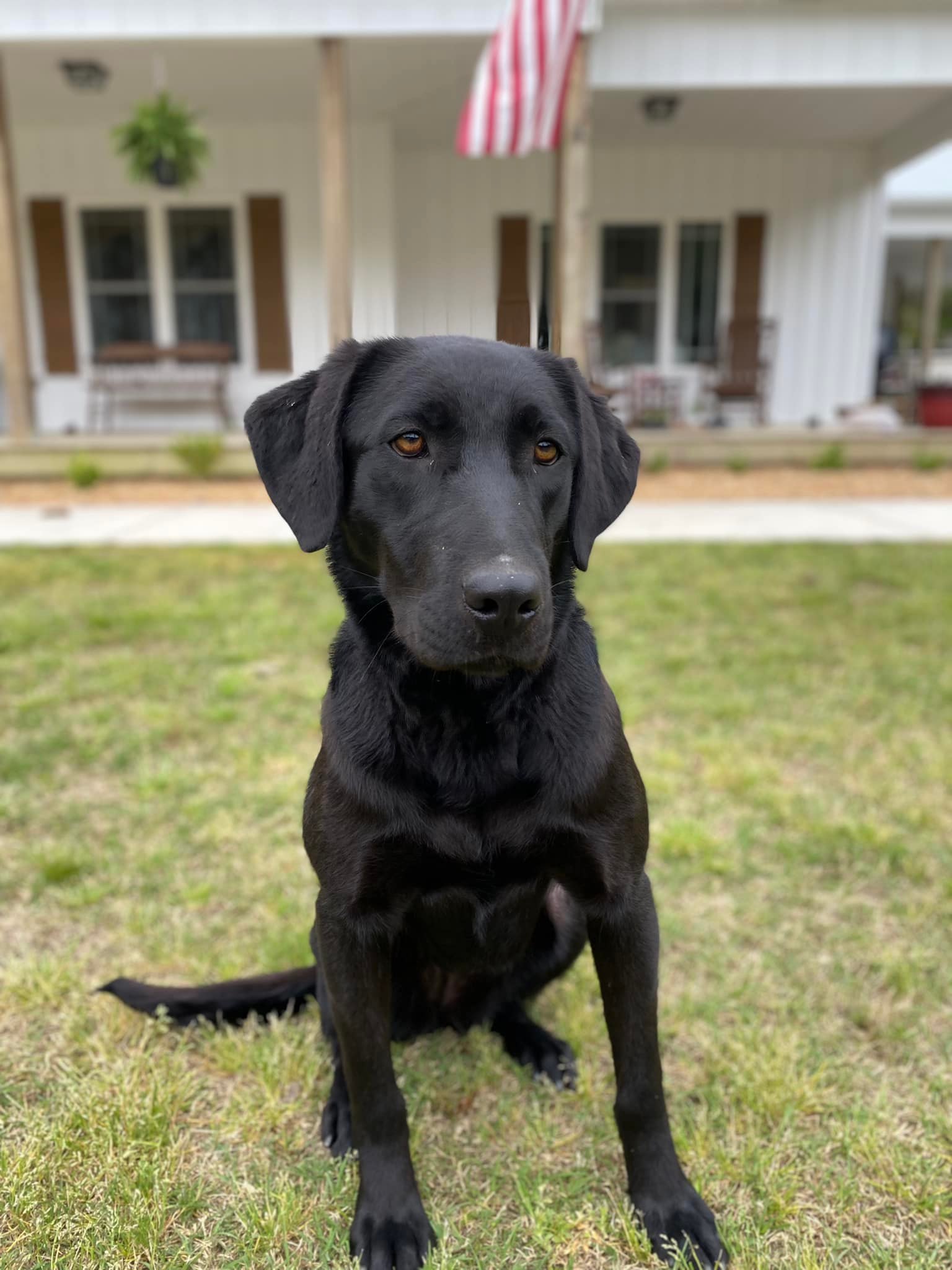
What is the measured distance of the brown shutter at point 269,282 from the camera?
1114 centimetres

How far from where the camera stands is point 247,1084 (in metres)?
1.86

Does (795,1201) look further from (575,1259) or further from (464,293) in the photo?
(464,293)

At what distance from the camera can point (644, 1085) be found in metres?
1.55

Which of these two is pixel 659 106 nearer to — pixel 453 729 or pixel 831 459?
pixel 831 459

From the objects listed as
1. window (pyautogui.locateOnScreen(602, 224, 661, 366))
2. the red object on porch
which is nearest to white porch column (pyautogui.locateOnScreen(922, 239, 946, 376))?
the red object on porch

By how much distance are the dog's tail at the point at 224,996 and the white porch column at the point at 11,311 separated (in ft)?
27.3

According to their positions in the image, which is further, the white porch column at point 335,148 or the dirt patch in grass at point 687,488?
the dirt patch in grass at point 687,488

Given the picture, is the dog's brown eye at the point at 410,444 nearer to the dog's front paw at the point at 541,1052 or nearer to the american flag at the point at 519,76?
the dog's front paw at the point at 541,1052

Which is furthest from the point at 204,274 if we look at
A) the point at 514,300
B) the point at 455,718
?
the point at 455,718

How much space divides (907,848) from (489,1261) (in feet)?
5.79

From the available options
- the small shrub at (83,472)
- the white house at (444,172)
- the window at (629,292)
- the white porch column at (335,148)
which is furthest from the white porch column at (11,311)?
the window at (629,292)

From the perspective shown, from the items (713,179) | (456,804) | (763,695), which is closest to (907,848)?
(763,695)

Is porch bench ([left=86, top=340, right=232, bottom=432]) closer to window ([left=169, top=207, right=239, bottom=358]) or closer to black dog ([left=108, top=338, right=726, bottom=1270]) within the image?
window ([left=169, top=207, right=239, bottom=358])

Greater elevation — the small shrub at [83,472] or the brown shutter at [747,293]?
the brown shutter at [747,293]
